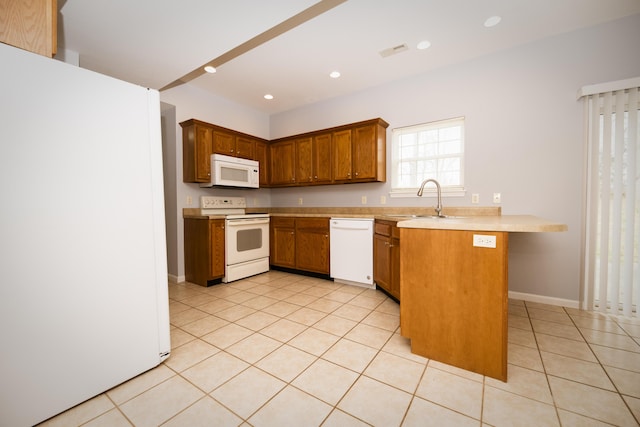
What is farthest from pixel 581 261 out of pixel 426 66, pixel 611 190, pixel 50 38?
pixel 50 38

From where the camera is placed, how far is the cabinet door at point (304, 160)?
13.4ft

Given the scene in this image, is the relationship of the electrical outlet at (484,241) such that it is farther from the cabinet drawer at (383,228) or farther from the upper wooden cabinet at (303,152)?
the upper wooden cabinet at (303,152)

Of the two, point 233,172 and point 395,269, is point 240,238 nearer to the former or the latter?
point 233,172

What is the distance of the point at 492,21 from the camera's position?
239 cm

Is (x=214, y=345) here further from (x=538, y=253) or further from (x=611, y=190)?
(x=611, y=190)

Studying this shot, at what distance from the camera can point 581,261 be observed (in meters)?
2.55

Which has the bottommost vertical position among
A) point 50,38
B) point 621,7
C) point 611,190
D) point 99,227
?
point 99,227

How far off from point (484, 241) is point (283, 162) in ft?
11.4

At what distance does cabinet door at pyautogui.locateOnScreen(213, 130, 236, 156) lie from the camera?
3673 millimetres

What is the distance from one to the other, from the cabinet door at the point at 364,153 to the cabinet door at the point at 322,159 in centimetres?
43

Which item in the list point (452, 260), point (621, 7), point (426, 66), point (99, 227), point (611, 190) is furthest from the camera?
point (426, 66)

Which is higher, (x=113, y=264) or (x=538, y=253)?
(x=113, y=264)

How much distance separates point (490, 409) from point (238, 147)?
4008mm

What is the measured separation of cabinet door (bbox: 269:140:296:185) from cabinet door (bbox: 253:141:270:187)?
0.09 m
